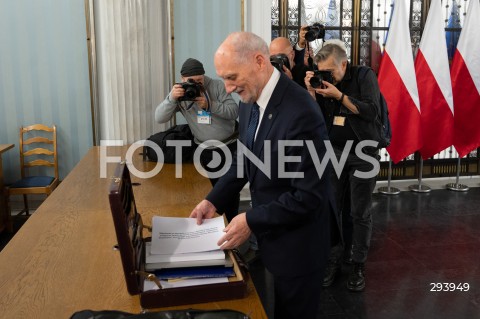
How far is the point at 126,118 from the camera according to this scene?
398 centimetres

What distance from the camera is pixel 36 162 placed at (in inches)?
173

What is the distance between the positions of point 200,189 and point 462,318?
1.65 metres

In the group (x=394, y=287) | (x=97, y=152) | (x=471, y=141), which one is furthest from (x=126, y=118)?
(x=471, y=141)

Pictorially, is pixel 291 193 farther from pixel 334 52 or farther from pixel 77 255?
pixel 334 52

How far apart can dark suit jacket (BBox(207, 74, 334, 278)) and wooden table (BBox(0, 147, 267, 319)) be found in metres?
0.21

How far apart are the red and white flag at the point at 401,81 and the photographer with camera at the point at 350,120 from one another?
7.16ft

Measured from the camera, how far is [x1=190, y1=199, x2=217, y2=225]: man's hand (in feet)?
5.37

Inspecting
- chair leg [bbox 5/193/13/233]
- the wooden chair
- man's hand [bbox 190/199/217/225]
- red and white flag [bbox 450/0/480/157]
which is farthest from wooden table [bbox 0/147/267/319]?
red and white flag [bbox 450/0/480/157]

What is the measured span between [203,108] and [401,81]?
287 cm

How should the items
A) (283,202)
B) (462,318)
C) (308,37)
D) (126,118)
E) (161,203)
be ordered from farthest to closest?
1. (126,118)
2. (308,37)
3. (462,318)
4. (161,203)
5. (283,202)

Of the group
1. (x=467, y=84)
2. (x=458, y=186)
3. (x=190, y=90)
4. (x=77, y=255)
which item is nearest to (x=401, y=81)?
(x=467, y=84)

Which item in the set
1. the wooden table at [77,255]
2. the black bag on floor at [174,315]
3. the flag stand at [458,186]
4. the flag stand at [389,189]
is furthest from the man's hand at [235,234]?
the flag stand at [458,186]

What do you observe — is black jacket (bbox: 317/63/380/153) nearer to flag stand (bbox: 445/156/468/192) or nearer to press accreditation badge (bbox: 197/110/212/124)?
press accreditation badge (bbox: 197/110/212/124)

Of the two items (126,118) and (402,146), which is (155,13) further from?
(402,146)
